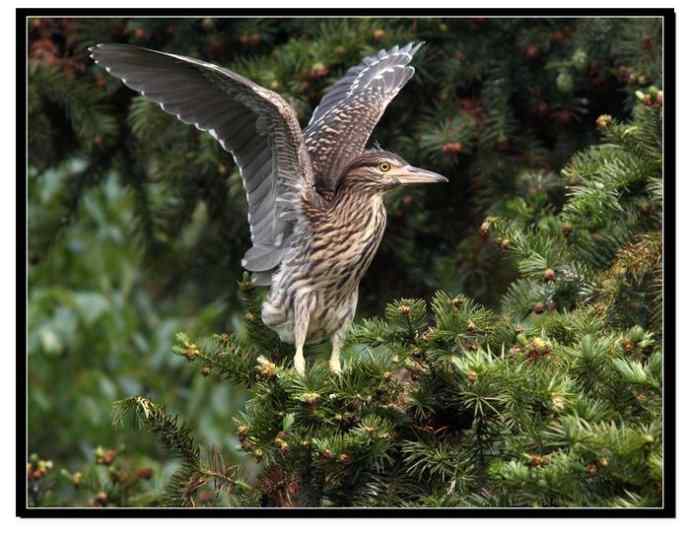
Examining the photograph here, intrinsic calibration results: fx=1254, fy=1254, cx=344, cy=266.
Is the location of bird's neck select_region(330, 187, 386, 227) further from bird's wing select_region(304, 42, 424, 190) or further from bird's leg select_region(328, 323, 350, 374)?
bird's leg select_region(328, 323, 350, 374)

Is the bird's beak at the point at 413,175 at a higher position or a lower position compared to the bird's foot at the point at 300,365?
higher

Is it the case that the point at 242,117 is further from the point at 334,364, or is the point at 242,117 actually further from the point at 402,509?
the point at 402,509

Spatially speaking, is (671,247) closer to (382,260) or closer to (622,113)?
(622,113)

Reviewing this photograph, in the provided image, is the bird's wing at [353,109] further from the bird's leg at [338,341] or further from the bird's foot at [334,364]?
the bird's foot at [334,364]

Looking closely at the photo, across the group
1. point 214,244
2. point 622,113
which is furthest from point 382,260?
point 622,113

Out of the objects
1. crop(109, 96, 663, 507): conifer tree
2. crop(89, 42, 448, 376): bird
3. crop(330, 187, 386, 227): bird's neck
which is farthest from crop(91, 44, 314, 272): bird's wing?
crop(109, 96, 663, 507): conifer tree

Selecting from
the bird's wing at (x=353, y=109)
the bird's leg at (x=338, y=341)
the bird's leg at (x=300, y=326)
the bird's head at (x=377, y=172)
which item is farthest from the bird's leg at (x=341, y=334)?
the bird's wing at (x=353, y=109)

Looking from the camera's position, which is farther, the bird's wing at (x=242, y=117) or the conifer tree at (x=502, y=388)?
the bird's wing at (x=242, y=117)
